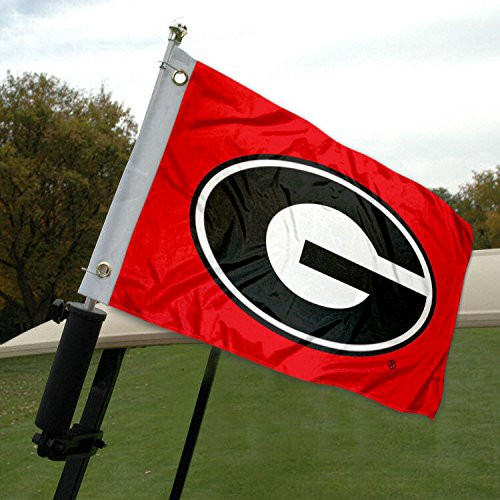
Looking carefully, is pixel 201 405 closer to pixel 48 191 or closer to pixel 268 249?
pixel 268 249

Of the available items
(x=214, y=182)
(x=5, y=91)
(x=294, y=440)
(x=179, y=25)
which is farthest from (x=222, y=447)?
(x=5, y=91)

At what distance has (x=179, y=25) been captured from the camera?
6.93 feet

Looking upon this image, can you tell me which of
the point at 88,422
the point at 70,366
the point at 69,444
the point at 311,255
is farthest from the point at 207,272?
the point at 88,422

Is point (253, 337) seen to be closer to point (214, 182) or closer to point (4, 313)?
point (214, 182)

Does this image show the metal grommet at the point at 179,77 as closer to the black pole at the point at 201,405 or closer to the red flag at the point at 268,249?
the red flag at the point at 268,249

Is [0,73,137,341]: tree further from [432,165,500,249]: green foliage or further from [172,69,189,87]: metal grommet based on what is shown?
[172,69,189,87]: metal grommet

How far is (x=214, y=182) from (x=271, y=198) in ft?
0.57

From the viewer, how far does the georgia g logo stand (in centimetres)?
Result: 225

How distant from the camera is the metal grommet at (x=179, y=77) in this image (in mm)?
2201

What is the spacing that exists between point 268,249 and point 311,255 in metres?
0.13

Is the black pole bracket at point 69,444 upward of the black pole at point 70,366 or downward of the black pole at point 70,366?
downward

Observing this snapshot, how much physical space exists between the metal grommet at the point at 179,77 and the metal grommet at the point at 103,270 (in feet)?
1.75

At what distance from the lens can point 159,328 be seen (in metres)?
2.67

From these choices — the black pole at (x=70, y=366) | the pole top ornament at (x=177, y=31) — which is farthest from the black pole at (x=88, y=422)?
the pole top ornament at (x=177, y=31)
